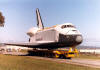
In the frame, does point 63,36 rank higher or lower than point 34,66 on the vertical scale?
higher

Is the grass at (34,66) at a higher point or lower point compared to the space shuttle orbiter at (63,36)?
lower

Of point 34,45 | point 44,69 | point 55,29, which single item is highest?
point 55,29

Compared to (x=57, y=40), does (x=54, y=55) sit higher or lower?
lower

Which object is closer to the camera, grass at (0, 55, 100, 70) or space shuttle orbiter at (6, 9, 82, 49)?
grass at (0, 55, 100, 70)

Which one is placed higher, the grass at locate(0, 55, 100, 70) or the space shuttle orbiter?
the space shuttle orbiter

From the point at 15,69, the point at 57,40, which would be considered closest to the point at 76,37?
the point at 57,40

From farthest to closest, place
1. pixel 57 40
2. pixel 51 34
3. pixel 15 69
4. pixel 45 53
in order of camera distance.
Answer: pixel 45 53, pixel 51 34, pixel 57 40, pixel 15 69

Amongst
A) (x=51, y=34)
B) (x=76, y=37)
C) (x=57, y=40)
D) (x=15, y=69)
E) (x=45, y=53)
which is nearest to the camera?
(x=15, y=69)

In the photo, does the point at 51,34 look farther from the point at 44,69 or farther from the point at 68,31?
the point at 44,69

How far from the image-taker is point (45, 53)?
2356cm

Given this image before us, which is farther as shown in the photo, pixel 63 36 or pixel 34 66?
pixel 63 36

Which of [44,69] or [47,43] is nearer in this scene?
[44,69]

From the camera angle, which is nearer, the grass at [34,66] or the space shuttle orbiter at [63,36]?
the grass at [34,66]

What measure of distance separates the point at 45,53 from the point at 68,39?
5821mm
